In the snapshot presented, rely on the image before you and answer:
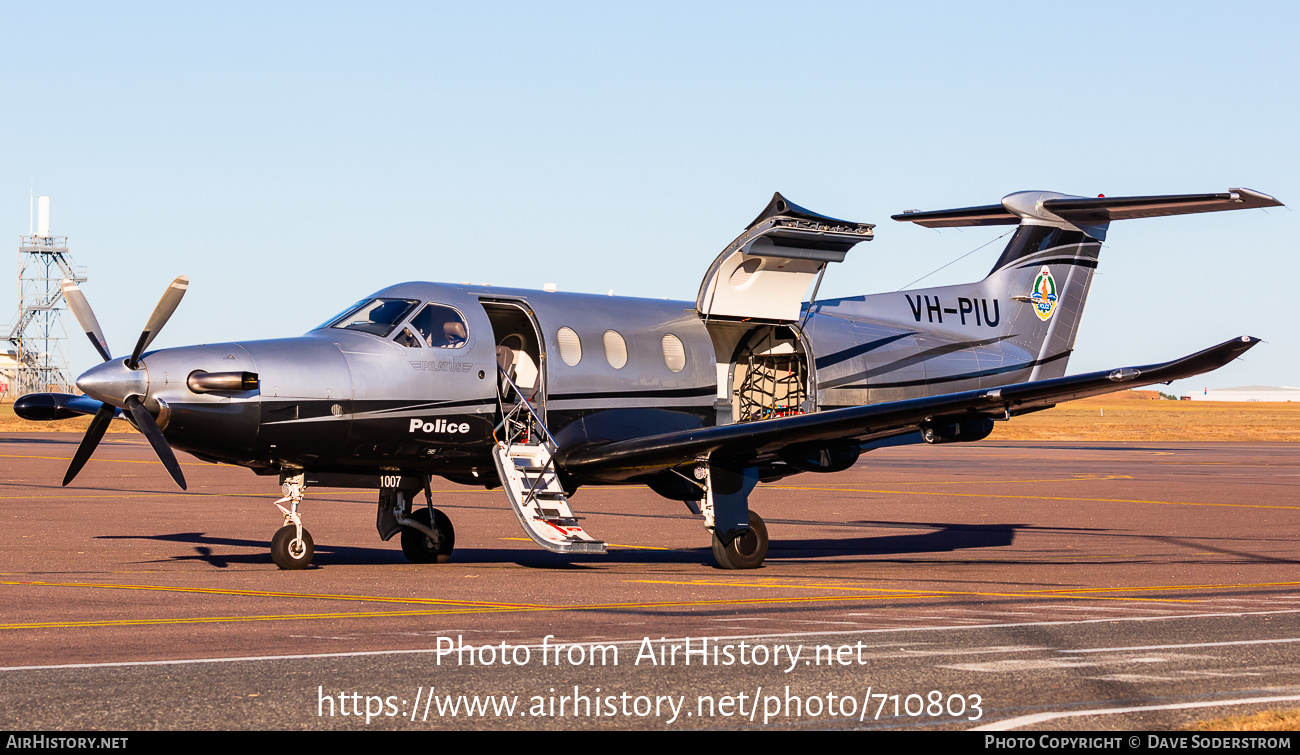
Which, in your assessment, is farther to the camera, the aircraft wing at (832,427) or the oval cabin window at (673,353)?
the oval cabin window at (673,353)

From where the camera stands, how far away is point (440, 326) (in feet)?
50.8

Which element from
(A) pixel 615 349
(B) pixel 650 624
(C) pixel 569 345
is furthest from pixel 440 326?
(B) pixel 650 624

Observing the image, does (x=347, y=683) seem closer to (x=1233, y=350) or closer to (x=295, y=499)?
(x=295, y=499)

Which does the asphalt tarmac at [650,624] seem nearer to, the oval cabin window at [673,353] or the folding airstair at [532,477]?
the folding airstair at [532,477]

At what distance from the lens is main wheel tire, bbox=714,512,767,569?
1570 centimetres

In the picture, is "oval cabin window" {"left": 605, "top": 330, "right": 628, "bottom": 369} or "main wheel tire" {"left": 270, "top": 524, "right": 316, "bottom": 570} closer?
"main wheel tire" {"left": 270, "top": 524, "right": 316, "bottom": 570}

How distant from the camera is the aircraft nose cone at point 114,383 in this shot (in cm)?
1322

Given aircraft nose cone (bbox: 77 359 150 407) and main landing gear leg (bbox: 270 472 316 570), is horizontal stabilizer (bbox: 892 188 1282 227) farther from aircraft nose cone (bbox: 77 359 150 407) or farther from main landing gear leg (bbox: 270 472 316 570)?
aircraft nose cone (bbox: 77 359 150 407)

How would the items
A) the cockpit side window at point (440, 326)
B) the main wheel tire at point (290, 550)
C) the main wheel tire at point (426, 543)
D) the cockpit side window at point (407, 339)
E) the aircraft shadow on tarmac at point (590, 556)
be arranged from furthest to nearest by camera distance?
the aircraft shadow on tarmac at point (590, 556)
the main wheel tire at point (426, 543)
the cockpit side window at point (440, 326)
the cockpit side window at point (407, 339)
the main wheel tire at point (290, 550)

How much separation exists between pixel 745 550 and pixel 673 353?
298 cm

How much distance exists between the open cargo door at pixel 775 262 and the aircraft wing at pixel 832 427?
8.60ft

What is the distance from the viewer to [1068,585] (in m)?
13.9

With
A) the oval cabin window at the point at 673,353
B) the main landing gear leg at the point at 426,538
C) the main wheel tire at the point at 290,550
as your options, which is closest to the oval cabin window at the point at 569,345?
the oval cabin window at the point at 673,353

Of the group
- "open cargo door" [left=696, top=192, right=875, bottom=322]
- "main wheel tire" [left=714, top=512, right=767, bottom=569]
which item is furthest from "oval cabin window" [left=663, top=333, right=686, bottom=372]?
"main wheel tire" [left=714, top=512, right=767, bottom=569]
